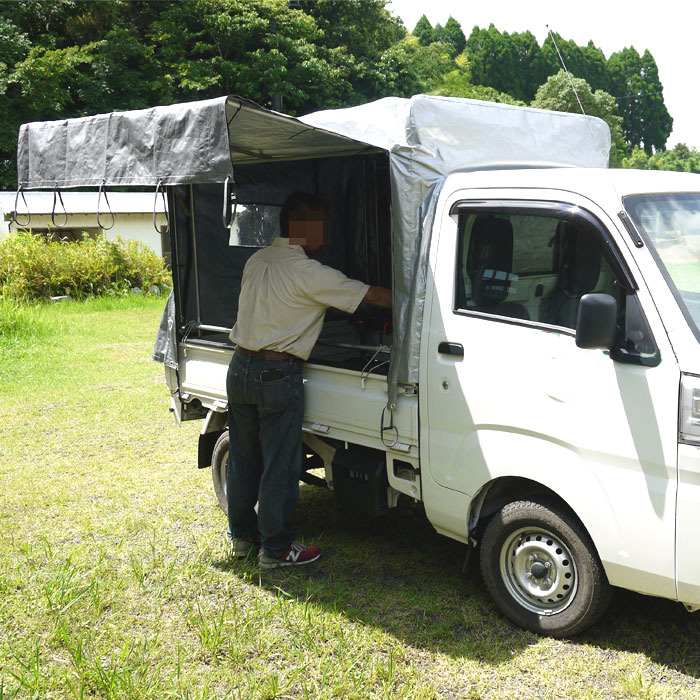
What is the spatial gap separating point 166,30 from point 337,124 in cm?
3209

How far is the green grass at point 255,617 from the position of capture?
347cm

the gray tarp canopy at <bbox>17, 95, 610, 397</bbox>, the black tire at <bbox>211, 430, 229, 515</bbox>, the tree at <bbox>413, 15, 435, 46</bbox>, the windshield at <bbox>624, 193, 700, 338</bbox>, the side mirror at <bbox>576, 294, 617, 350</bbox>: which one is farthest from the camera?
the tree at <bbox>413, 15, 435, 46</bbox>

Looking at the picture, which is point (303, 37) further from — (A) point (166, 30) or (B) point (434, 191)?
(B) point (434, 191)

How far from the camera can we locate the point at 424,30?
253 feet

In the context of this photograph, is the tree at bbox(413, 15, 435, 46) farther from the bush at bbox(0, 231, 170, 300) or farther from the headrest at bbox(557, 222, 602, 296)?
the headrest at bbox(557, 222, 602, 296)

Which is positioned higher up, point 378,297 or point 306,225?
point 306,225

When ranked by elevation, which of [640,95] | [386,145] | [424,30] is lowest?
[386,145]

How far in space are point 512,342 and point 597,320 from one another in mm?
549

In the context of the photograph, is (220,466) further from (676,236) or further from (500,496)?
(676,236)

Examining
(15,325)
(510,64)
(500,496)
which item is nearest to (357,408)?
(500,496)

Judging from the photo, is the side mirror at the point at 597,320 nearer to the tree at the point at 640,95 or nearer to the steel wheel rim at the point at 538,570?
the steel wheel rim at the point at 538,570

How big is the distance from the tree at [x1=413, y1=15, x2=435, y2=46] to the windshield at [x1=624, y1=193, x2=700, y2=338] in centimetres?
7799

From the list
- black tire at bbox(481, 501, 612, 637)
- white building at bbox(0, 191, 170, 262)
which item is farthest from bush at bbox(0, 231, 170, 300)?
black tire at bbox(481, 501, 612, 637)

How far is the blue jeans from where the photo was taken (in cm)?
441
